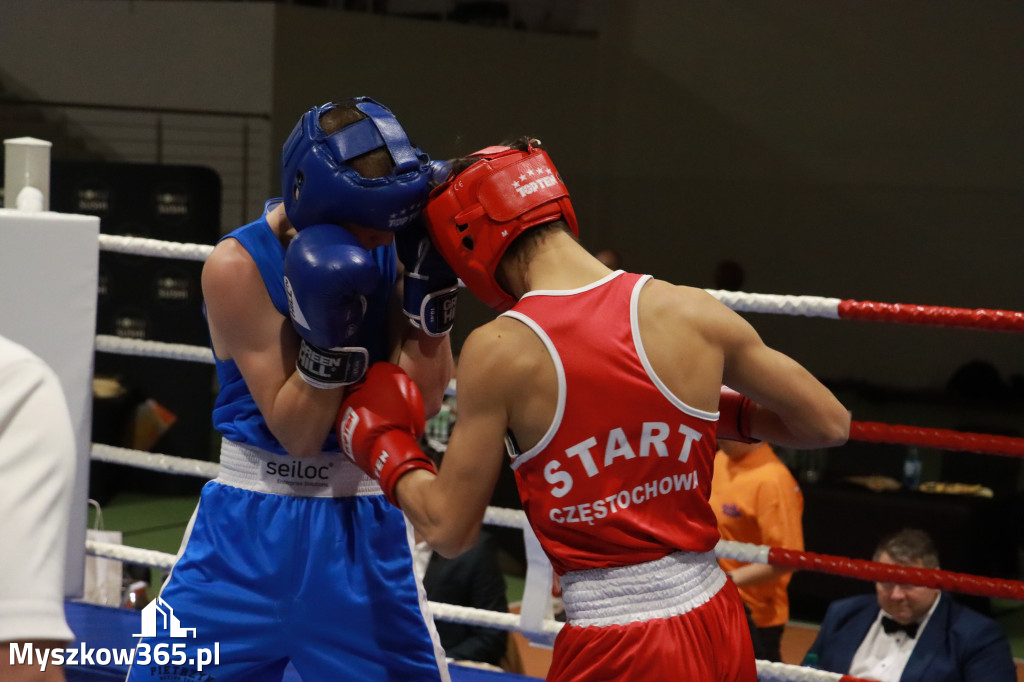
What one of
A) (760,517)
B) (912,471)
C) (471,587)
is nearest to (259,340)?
(471,587)

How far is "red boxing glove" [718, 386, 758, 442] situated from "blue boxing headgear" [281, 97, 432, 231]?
52 cm

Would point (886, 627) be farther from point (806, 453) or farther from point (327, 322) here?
point (806, 453)

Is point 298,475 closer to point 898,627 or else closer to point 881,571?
point 881,571

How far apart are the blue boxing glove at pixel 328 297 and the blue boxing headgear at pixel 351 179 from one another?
3 centimetres

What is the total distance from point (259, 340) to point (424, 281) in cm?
25

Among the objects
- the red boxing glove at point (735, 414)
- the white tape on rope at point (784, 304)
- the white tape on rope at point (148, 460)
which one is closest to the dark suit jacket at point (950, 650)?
the white tape on rope at point (784, 304)

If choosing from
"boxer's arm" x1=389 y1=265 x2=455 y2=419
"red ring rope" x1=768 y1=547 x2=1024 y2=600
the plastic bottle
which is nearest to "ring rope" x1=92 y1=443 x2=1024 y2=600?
"red ring rope" x1=768 y1=547 x2=1024 y2=600

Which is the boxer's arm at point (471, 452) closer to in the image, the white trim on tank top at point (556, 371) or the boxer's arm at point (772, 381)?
the white trim on tank top at point (556, 371)

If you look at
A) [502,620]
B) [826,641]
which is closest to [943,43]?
[826,641]

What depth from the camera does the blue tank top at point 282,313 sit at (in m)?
1.64

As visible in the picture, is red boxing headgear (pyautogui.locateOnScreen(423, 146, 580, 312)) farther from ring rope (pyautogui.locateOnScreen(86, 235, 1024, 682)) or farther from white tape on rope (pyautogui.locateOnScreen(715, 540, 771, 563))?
white tape on rope (pyautogui.locateOnScreen(715, 540, 771, 563))

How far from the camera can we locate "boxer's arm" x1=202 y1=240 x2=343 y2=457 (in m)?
1.60

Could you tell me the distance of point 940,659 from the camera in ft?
10.00

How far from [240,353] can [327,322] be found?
0.20 meters
